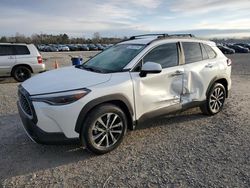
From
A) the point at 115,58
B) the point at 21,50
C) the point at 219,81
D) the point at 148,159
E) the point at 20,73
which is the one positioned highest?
the point at 21,50

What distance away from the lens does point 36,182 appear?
132 inches

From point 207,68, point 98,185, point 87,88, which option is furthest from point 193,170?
point 207,68

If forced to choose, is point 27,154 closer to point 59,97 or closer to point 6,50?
point 59,97

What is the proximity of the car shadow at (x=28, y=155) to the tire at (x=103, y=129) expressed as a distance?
240 millimetres

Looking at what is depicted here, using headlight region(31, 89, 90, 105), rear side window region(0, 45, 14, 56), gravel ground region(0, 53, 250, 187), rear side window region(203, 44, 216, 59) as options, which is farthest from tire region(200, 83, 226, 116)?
rear side window region(0, 45, 14, 56)

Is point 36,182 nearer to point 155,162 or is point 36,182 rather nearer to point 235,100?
point 155,162

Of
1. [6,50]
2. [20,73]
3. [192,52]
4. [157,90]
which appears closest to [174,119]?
[157,90]

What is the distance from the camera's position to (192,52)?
5340mm

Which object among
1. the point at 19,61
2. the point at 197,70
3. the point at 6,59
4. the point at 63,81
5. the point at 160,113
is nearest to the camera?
the point at 63,81

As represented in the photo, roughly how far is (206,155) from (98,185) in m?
1.73

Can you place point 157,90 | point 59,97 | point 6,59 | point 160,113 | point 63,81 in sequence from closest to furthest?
point 59,97 → point 63,81 → point 157,90 → point 160,113 → point 6,59

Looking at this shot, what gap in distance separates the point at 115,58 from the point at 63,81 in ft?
4.01

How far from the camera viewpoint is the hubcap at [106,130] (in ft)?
13.0

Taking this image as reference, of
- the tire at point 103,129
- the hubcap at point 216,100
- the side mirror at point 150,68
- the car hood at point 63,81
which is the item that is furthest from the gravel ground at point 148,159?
the side mirror at point 150,68
